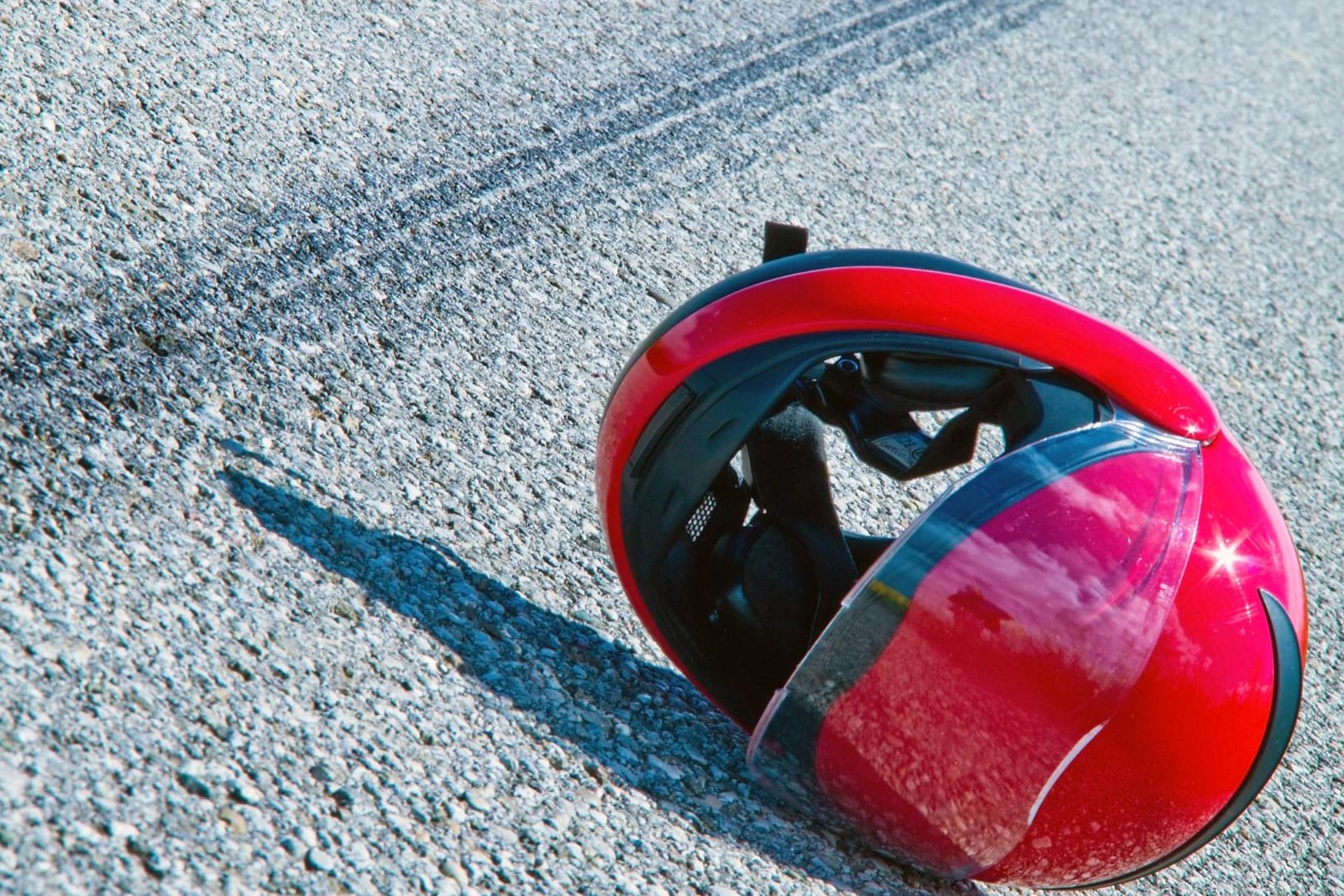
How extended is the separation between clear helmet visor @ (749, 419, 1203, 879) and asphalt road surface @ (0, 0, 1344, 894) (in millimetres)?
304

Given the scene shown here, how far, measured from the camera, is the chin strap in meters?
2.76

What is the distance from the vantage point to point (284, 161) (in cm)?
387

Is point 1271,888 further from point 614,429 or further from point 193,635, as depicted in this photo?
point 193,635

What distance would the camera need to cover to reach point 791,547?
9.20 feet

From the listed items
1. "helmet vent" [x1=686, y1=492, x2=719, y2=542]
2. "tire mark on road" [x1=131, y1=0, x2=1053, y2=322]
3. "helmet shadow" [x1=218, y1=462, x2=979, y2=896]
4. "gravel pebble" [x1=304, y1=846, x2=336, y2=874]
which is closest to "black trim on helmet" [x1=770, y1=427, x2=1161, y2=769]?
"helmet shadow" [x1=218, y1=462, x2=979, y2=896]

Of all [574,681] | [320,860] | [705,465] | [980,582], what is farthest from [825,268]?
[320,860]

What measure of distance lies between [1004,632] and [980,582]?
0.31 ft

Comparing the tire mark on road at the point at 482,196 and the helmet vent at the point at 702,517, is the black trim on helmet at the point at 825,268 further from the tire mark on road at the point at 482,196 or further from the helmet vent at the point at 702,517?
the tire mark on road at the point at 482,196

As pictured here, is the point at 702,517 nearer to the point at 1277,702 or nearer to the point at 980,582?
the point at 980,582

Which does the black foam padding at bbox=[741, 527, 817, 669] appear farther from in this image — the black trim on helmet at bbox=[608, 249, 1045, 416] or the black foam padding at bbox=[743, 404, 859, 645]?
the black trim on helmet at bbox=[608, 249, 1045, 416]

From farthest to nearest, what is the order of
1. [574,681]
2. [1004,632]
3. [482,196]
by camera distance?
[482,196] < [574,681] < [1004,632]

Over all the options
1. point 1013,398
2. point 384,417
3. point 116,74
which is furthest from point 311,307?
point 1013,398

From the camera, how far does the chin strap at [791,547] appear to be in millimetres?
2764

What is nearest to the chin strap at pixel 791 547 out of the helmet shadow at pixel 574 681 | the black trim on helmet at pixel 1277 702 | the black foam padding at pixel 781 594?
the black foam padding at pixel 781 594
